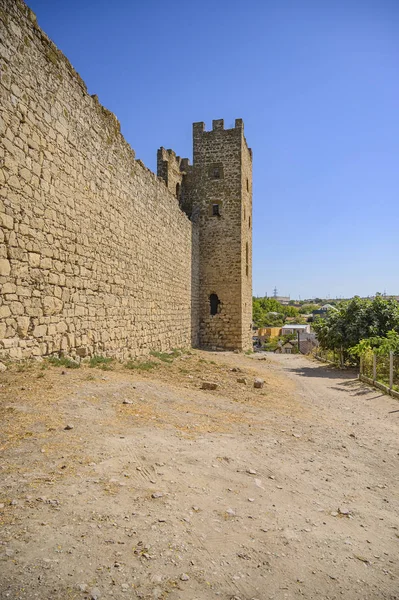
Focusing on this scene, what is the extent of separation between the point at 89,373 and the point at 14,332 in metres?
1.49

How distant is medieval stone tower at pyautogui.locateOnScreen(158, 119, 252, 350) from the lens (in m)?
19.0

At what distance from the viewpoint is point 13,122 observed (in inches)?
231

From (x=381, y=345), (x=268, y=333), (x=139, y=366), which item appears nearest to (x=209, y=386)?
(x=139, y=366)

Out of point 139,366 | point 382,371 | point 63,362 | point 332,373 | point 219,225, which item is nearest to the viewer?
point 63,362

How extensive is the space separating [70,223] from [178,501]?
5.83 meters

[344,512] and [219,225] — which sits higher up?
[219,225]

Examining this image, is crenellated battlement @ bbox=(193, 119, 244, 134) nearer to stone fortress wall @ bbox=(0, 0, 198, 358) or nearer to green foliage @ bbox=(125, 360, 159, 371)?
stone fortress wall @ bbox=(0, 0, 198, 358)

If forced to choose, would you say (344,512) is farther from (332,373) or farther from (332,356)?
(332,356)

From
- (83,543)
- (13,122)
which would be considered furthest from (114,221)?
(83,543)

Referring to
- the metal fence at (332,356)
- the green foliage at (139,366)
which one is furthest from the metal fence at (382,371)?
the green foliage at (139,366)

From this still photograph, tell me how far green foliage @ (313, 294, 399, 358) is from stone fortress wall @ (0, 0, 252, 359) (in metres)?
6.48

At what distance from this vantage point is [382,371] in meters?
11.8

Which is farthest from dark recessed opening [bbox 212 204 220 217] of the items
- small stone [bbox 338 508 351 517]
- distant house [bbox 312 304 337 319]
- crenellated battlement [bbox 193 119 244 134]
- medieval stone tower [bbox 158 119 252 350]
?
small stone [bbox 338 508 351 517]

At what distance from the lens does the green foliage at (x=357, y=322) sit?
1510 centimetres
